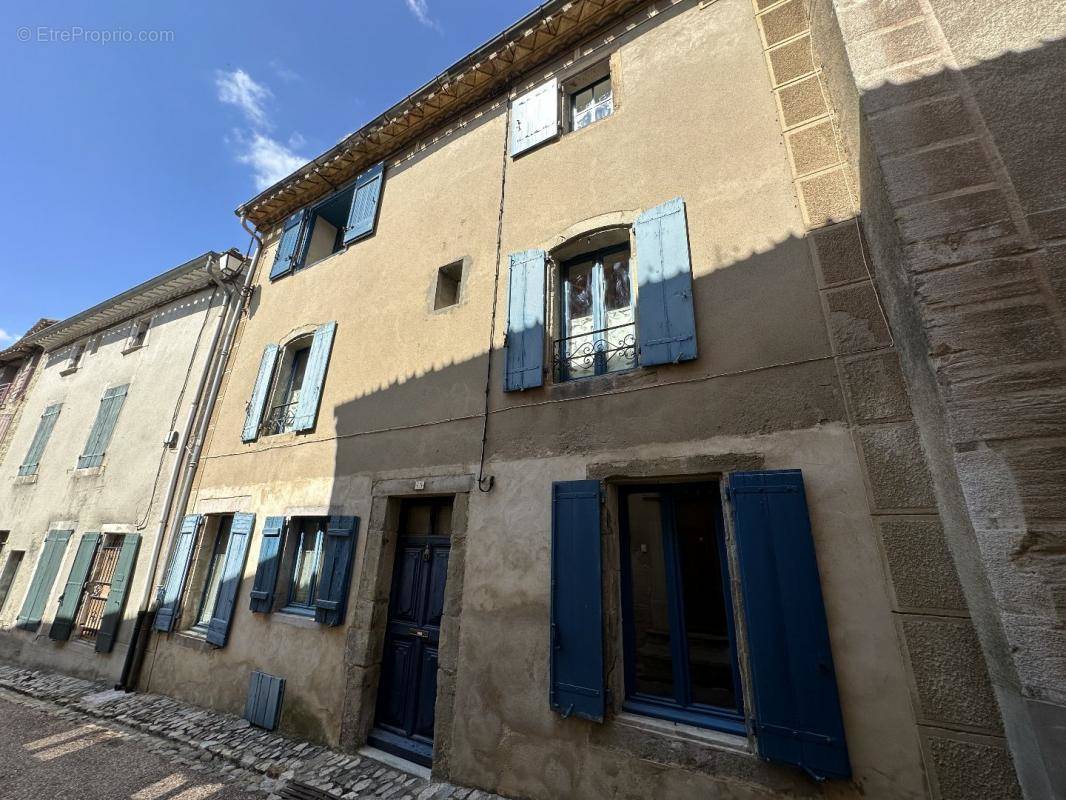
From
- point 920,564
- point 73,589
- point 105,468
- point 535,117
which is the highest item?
point 535,117

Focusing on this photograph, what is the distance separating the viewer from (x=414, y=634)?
14.4 ft

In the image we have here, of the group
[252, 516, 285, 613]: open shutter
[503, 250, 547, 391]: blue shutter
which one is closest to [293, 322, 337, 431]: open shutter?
[252, 516, 285, 613]: open shutter

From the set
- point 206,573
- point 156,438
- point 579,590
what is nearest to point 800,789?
point 579,590

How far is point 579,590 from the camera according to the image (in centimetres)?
333

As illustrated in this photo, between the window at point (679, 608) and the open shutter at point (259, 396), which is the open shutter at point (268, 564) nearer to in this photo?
the open shutter at point (259, 396)

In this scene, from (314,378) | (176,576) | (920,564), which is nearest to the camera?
(920,564)

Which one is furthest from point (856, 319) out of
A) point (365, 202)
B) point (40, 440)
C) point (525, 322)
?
point (40, 440)

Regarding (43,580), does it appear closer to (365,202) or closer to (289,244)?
(289,244)

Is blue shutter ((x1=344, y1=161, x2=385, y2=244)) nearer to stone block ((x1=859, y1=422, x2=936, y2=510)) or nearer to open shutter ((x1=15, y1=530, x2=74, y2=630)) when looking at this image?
stone block ((x1=859, y1=422, x2=936, y2=510))

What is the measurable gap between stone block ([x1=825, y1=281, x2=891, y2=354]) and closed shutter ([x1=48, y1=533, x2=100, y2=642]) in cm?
1017

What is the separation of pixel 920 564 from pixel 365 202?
757 cm

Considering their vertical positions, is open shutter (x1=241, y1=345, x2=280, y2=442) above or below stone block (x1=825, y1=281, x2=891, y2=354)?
above

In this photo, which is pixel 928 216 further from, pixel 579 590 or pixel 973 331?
pixel 579 590

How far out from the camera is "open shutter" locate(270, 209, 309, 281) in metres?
7.41
